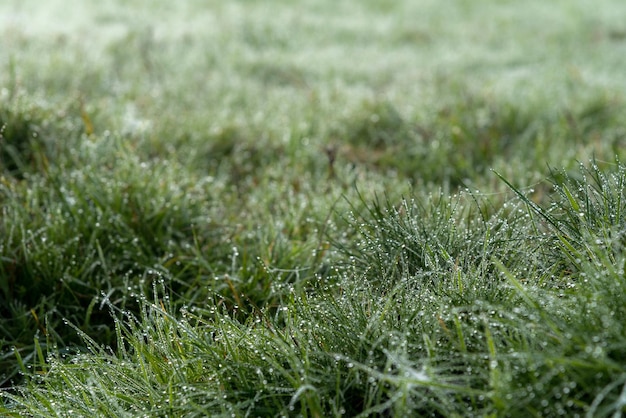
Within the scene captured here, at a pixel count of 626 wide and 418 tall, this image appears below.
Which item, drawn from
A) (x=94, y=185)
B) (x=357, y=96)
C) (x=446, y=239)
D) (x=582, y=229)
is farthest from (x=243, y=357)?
(x=357, y=96)

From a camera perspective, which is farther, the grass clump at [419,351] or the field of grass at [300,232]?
the field of grass at [300,232]

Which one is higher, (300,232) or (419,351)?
(419,351)

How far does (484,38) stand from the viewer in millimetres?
7844

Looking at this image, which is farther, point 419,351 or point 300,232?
point 300,232

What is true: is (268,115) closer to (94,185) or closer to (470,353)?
(94,185)

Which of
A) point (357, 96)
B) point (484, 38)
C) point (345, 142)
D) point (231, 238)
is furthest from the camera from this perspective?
point (484, 38)

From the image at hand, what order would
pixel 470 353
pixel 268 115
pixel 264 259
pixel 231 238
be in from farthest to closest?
pixel 268 115 → pixel 231 238 → pixel 264 259 → pixel 470 353

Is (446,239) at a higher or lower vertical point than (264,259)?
higher

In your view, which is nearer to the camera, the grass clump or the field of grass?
the grass clump

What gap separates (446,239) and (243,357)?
75 cm

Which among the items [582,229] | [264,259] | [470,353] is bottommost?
[264,259]

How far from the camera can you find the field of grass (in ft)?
5.02

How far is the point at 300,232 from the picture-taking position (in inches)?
109

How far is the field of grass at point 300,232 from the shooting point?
153cm
